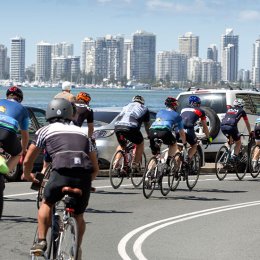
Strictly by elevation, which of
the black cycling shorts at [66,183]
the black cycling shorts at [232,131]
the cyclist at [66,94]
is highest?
the cyclist at [66,94]

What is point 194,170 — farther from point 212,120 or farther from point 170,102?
point 212,120

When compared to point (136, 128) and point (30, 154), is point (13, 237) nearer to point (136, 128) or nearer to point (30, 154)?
point (30, 154)

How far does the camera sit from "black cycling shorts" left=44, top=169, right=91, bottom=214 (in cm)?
759

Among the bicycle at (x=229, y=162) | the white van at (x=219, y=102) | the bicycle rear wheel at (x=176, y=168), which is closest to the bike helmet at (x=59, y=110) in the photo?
the bicycle rear wheel at (x=176, y=168)

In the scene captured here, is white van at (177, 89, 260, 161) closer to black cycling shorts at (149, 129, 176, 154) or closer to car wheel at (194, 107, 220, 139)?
car wheel at (194, 107, 220, 139)

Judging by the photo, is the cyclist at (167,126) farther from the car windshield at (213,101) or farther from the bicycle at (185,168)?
the car windshield at (213,101)

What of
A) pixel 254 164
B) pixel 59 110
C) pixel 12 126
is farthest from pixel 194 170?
pixel 59 110

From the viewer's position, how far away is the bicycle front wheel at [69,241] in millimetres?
7398

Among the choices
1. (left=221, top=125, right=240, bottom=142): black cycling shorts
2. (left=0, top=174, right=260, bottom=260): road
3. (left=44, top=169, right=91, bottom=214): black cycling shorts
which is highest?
(left=44, top=169, right=91, bottom=214): black cycling shorts

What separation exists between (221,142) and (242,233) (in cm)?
1082

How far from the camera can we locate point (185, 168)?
16.9 meters

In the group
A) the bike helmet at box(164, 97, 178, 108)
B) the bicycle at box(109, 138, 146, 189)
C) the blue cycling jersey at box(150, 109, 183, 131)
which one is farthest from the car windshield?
the blue cycling jersey at box(150, 109, 183, 131)

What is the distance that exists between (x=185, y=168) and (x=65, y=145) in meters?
9.37

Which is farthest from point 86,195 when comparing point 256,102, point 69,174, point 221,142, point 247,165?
point 256,102
